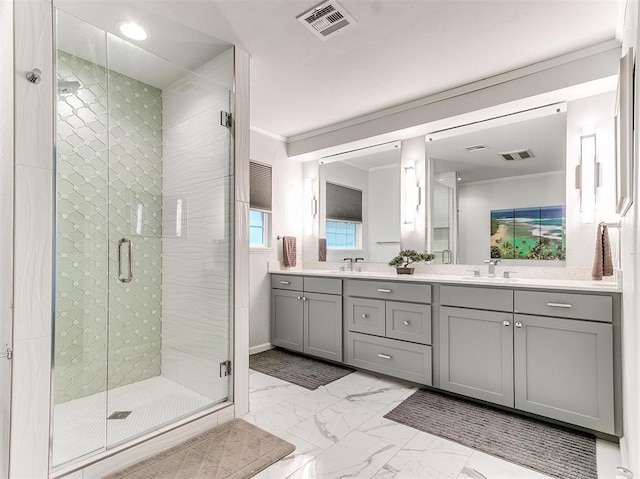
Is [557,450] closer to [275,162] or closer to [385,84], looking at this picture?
[385,84]

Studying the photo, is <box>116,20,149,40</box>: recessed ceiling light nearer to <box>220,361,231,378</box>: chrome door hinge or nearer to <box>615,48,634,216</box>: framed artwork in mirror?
<box>220,361,231,378</box>: chrome door hinge

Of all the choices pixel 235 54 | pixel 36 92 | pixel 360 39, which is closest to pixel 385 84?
pixel 360 39

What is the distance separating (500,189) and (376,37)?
166 centimetres

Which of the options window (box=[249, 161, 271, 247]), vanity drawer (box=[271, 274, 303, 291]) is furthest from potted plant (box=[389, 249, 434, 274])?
window (box=[249, 161, 271, 247])

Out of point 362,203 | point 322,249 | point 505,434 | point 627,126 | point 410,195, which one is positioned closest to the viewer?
point 627,126

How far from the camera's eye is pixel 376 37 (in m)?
2.22

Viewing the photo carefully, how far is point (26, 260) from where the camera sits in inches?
59.4

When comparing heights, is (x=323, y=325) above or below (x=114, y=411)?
above

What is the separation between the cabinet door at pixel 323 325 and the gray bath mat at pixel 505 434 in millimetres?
937

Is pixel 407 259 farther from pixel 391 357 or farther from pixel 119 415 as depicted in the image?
pixel 119 415

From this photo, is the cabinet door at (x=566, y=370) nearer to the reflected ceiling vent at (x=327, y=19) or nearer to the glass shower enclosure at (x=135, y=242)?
the glass shower enclosure at (x=135, y=242)

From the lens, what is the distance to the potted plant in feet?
10.7

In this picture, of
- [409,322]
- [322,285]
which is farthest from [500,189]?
[322,285]

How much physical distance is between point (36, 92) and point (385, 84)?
7.61 feet
